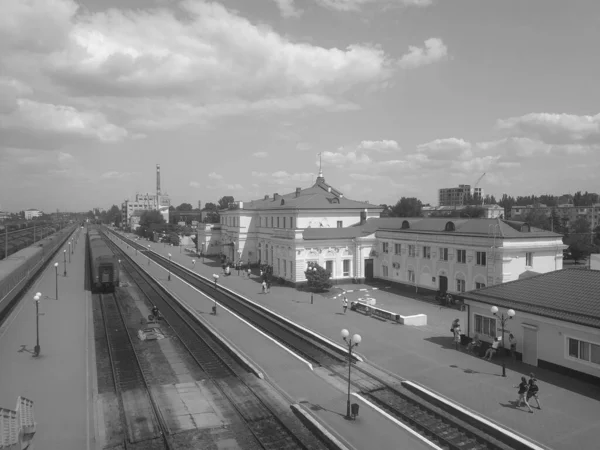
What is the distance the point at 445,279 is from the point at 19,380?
31.2 meters

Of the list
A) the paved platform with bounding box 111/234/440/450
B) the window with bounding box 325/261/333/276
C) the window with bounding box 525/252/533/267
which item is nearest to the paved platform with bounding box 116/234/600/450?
the paved platform with bounding box 111/234/440/450

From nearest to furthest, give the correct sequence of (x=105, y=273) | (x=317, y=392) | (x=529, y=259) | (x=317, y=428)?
1. (x=317, y=428)
2. (x=317, y=392)
3. (x=529, y=259)
4. (x=105, y=273)

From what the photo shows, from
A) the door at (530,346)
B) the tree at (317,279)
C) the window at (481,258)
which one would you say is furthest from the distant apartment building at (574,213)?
the door at (530,346)

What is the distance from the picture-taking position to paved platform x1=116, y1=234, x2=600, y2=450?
14.4 m

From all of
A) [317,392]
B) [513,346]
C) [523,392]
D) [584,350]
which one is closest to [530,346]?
[513,346]

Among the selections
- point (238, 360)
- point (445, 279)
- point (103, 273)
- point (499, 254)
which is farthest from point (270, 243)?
point (238, 360)

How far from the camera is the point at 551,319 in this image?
63.0 feet

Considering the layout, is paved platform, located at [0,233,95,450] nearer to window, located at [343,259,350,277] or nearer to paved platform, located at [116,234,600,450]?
paved platform, located at [116,234,600,450]

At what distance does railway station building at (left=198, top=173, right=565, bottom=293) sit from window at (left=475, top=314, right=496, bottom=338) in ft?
33.4

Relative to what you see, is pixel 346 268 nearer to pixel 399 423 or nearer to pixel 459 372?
pixel 459 372

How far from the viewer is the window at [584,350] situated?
1767 centimetres

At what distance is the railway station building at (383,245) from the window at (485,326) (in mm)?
10188

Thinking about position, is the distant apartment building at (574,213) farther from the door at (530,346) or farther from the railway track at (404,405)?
the railway track at (404,405)

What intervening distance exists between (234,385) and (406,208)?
4256 inches
